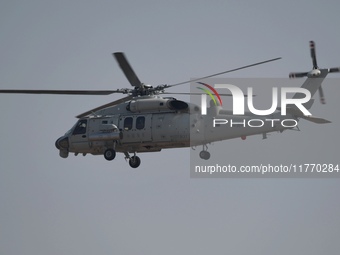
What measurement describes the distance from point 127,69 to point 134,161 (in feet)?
18.6

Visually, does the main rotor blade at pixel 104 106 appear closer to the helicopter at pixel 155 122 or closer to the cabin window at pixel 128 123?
the helicopter at pixel 155 122

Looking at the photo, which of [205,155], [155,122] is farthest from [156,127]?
[205,155]

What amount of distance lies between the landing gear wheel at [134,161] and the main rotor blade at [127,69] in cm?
398

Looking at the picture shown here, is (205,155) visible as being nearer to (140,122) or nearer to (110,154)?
(140,122)

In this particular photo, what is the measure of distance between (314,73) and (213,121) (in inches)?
217

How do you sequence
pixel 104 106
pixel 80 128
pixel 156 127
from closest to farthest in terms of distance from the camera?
1. pixel 156 127
2. pixel 104 106
3. pixel 80 128

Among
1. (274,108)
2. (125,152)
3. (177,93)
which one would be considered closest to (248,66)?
(274,108)

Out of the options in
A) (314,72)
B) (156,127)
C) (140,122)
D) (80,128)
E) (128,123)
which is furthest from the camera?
(80,128)

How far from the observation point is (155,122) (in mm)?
52719

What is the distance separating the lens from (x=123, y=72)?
52.4m

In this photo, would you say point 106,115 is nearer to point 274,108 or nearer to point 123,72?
point 123,72

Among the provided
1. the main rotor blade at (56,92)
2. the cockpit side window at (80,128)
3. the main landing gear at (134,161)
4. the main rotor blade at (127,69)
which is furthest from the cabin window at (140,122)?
the cockpit side window at (80,128)

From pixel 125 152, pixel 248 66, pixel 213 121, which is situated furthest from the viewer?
pixel 125 152

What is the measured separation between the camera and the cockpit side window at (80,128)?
55375 millimetres
